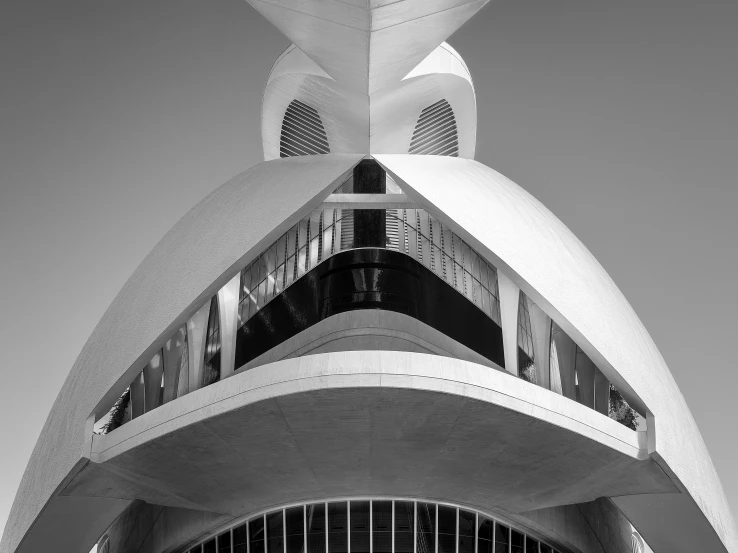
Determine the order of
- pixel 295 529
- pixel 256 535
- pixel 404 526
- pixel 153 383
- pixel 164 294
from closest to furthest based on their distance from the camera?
pixel 164 294 → pixel 404 526 → pixel 295 529 → pixel 256 535 → pixel 153 383

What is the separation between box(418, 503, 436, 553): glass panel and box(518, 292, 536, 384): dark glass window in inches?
128

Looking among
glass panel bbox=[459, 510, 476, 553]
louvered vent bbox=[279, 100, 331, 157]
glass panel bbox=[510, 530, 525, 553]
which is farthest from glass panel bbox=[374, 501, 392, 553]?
louvered vent bbox=[279, 100, 331, 157]

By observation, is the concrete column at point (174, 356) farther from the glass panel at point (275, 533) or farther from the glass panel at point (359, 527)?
the glass panel at point (359, 527)

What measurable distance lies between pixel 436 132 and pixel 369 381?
12.8 metres

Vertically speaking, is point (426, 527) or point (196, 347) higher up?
point (196, 347)

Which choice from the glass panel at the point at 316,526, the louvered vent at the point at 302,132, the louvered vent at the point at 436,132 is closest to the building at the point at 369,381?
the glass panel at the point at 316,526

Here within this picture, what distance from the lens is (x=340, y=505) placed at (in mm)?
16828

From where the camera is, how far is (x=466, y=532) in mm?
17172

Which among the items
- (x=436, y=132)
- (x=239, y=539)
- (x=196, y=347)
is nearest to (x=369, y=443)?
(x=239, y=539)

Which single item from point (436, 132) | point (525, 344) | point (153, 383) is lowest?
point (153, 383)

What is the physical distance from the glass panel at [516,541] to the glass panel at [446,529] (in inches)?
55.4

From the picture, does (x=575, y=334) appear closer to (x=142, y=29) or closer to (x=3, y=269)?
(x=3, y=269)

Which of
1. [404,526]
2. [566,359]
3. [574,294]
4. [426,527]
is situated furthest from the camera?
[566,359]

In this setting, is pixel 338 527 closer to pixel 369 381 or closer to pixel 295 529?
pixel 295 529
